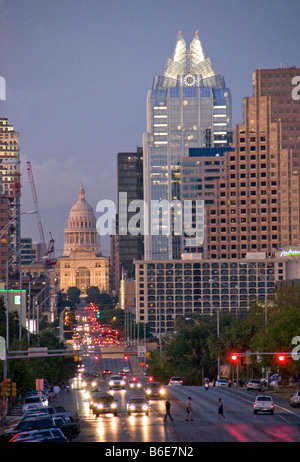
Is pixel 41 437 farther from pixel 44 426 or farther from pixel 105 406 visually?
pixel 105 406

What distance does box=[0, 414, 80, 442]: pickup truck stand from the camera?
4366 centimetres

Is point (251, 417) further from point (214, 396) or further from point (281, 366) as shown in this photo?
point (281, 366)

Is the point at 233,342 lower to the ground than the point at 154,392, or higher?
higher

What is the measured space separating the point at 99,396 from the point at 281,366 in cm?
2686

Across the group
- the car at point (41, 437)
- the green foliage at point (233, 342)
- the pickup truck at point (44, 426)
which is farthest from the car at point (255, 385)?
the car at point (41, 437)

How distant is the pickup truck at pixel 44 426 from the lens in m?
43.7

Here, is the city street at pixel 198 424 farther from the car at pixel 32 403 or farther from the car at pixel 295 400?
the car at pixel 32 403

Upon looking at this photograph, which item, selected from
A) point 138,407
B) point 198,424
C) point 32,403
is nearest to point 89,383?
A: point 32,403

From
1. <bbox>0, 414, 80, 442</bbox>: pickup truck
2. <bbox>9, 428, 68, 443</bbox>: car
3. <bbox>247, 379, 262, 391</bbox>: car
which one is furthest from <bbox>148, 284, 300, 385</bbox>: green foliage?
<bbox>9, 428, 68, 443</bbox>: car

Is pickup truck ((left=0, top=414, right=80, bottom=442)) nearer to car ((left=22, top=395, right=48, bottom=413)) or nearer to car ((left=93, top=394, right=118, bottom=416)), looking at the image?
car ((left=93, top=394, right=118, bottom=416))

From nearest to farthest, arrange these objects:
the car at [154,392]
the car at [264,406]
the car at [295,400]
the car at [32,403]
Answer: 1. the car at [264,406]
2. the car at [32,403]
3. the car at [295,400]
4. the car at [154,392]

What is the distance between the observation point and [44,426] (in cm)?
4425
